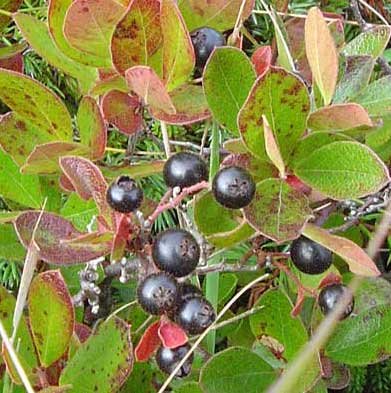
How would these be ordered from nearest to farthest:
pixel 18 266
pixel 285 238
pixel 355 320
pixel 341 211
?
pixel 285 238, pixel 355 320, pixel 341 211, pixel 18 266

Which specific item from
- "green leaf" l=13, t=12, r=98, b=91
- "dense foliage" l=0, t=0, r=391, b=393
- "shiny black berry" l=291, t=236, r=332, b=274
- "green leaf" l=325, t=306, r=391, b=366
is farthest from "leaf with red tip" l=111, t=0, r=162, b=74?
"green leaf" l=325, t=306, r=391, b=366

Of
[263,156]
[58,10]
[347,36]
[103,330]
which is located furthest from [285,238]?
[347,36]

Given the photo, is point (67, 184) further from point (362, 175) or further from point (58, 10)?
point (362, 175)

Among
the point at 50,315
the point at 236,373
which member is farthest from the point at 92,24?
the point at 236,373

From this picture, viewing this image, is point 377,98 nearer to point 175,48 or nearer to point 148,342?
point 175,48

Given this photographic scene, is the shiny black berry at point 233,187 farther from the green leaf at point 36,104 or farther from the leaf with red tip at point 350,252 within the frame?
the green leaf at point 36,104

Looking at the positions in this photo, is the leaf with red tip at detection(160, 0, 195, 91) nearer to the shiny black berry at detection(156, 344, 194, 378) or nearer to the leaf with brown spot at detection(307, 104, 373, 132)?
the leaf with brown spot at detection(307, 104, 373, 132)
